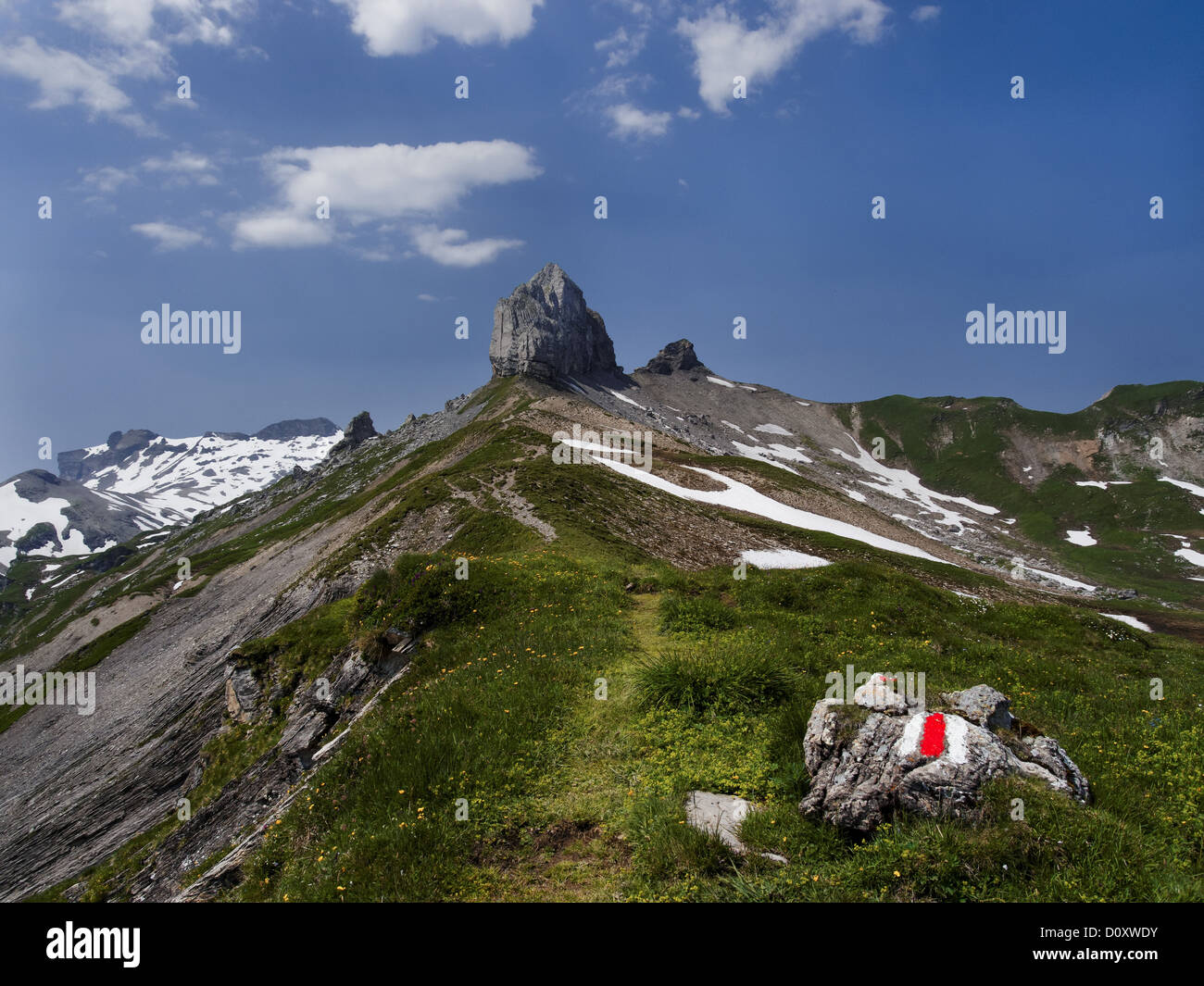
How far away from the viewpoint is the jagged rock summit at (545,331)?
155 meters

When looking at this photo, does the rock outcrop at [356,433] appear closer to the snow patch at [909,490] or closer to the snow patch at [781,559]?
the snow patch at [909,490]

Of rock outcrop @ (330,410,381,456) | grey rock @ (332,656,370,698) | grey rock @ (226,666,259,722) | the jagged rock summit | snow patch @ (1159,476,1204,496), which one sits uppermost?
the jagged rock summit

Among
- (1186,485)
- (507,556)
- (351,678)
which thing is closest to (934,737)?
(351,678)

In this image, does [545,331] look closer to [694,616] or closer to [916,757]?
[694,616]

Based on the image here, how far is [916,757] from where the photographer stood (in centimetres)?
729

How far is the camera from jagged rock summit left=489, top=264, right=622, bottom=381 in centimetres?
15525

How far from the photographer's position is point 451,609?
54.1ft

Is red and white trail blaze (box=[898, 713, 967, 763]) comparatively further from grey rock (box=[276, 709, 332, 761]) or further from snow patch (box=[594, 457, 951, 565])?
snow patch (box=[594, 457, 951, 565])

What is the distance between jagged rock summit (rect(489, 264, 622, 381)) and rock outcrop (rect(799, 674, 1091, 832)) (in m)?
151

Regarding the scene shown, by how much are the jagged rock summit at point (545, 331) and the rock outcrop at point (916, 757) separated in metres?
151

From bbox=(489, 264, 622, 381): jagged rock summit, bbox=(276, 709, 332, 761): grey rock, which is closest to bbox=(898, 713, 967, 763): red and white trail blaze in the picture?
bbox=(276, 709, 332, 761): grey rock

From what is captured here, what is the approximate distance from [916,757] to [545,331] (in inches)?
6227

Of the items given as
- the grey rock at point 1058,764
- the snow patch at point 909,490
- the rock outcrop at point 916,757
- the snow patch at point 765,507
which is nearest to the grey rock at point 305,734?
the rock outcrop at point 916,757
